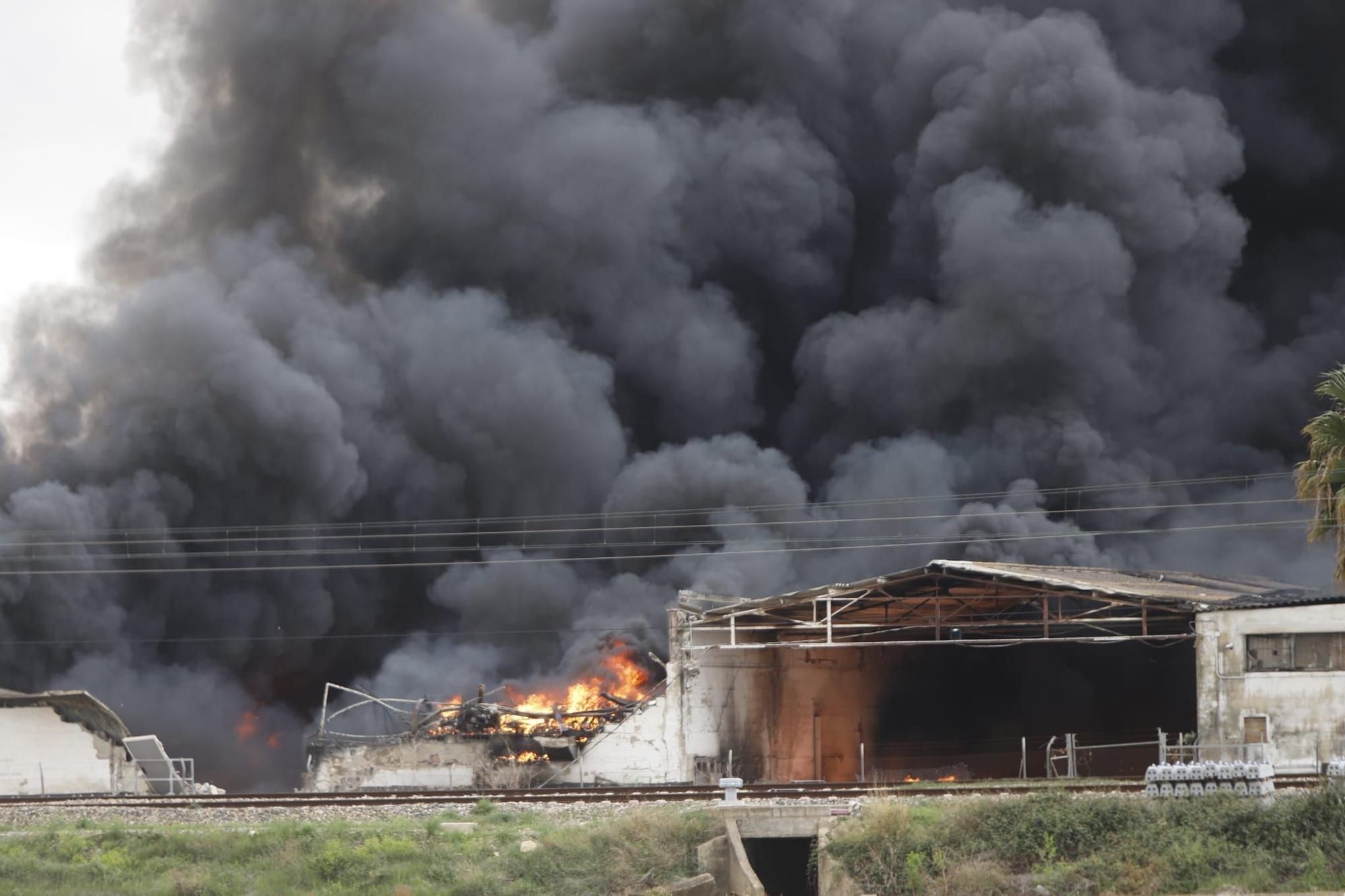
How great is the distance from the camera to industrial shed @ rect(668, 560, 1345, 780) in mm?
25297

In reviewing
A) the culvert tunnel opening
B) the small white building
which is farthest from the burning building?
the culvert tunnel opening

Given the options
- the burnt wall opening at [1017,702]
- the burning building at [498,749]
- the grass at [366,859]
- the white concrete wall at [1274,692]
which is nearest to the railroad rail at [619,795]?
the grass at [366,859]

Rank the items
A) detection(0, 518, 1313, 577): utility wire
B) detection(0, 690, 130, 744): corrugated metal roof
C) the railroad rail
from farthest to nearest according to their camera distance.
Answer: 1. detection(0, 518, 1313, 577): utility wire
2. detection(0, 690, 130, 744): corrugated metal roof
3. the railroad rail

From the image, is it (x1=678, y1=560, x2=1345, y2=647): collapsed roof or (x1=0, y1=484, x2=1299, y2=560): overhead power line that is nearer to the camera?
(x1=678, y1=560, x2=1345, y2=647): collapsed roof

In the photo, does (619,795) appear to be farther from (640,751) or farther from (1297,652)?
(1297,652)

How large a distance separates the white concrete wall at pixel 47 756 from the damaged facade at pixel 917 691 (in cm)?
399

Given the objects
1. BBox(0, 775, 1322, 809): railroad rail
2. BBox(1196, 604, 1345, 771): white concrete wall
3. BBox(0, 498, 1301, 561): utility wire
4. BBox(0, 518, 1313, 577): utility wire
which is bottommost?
BBox(0, 775, 1322, 809): railroad rail

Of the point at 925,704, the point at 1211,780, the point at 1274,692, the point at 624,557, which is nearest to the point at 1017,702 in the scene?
the point at 925,704

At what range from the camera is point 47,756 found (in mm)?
29406

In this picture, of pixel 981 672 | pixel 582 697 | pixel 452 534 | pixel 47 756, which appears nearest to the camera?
pixel 47 756

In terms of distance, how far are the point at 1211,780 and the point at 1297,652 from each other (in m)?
7.97

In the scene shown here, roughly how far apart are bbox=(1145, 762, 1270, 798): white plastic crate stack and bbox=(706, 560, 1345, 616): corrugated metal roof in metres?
7.51

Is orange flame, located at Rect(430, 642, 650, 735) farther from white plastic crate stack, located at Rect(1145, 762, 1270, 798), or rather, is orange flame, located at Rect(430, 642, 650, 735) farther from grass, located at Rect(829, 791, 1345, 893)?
white plastic crate stack, located at Rect(1145, 762, 1270, 798)

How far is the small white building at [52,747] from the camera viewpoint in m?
29.2
